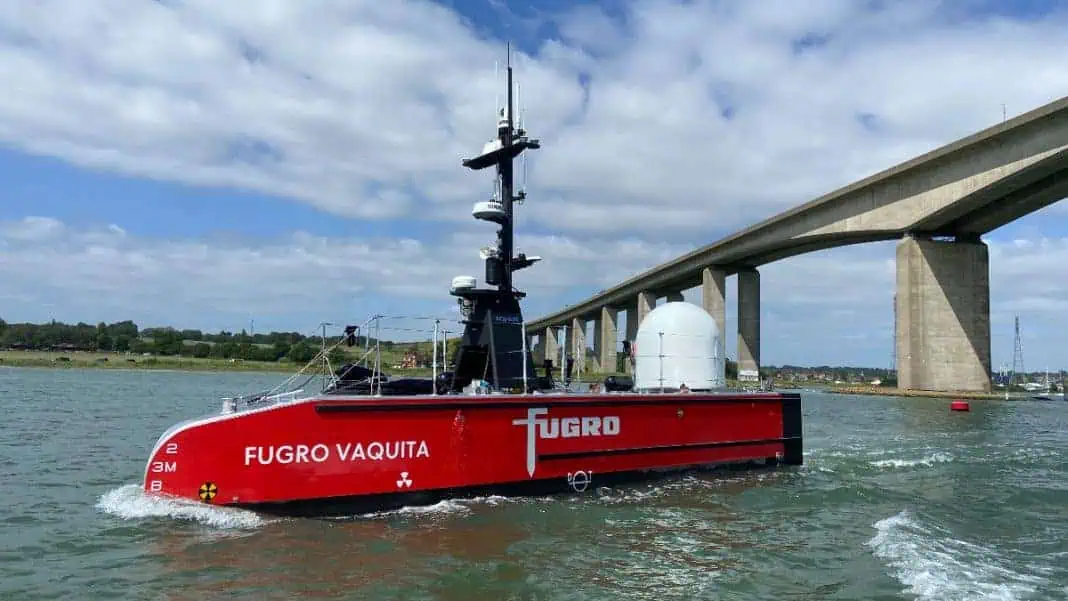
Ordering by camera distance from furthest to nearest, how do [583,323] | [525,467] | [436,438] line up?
[583,323], [525,467], [436,438]

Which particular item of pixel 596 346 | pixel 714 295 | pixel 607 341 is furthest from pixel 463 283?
pixel 596 346

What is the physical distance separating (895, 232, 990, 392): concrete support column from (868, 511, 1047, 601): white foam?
3971 cm

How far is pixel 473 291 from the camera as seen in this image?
13.6 meters

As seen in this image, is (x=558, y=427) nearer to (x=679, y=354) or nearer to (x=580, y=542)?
(x=580, y=542)

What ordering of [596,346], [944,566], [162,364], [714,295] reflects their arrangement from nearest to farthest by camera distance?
[944,566] < [714,295] < [162,364] < [596,346]

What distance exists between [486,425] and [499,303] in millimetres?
2884

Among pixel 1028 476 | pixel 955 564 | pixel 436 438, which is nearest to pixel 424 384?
pixel 436 438

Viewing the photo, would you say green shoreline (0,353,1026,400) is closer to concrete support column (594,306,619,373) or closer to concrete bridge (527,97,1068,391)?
concrete support column (594,306,619,373)

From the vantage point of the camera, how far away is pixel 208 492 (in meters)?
10.1

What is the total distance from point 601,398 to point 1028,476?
1004 cm

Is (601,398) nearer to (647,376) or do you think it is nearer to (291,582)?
(647,376)

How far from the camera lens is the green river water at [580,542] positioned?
770 cm

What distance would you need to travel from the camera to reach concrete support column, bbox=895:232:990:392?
150 feet

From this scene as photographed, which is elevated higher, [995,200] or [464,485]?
[995,200]
